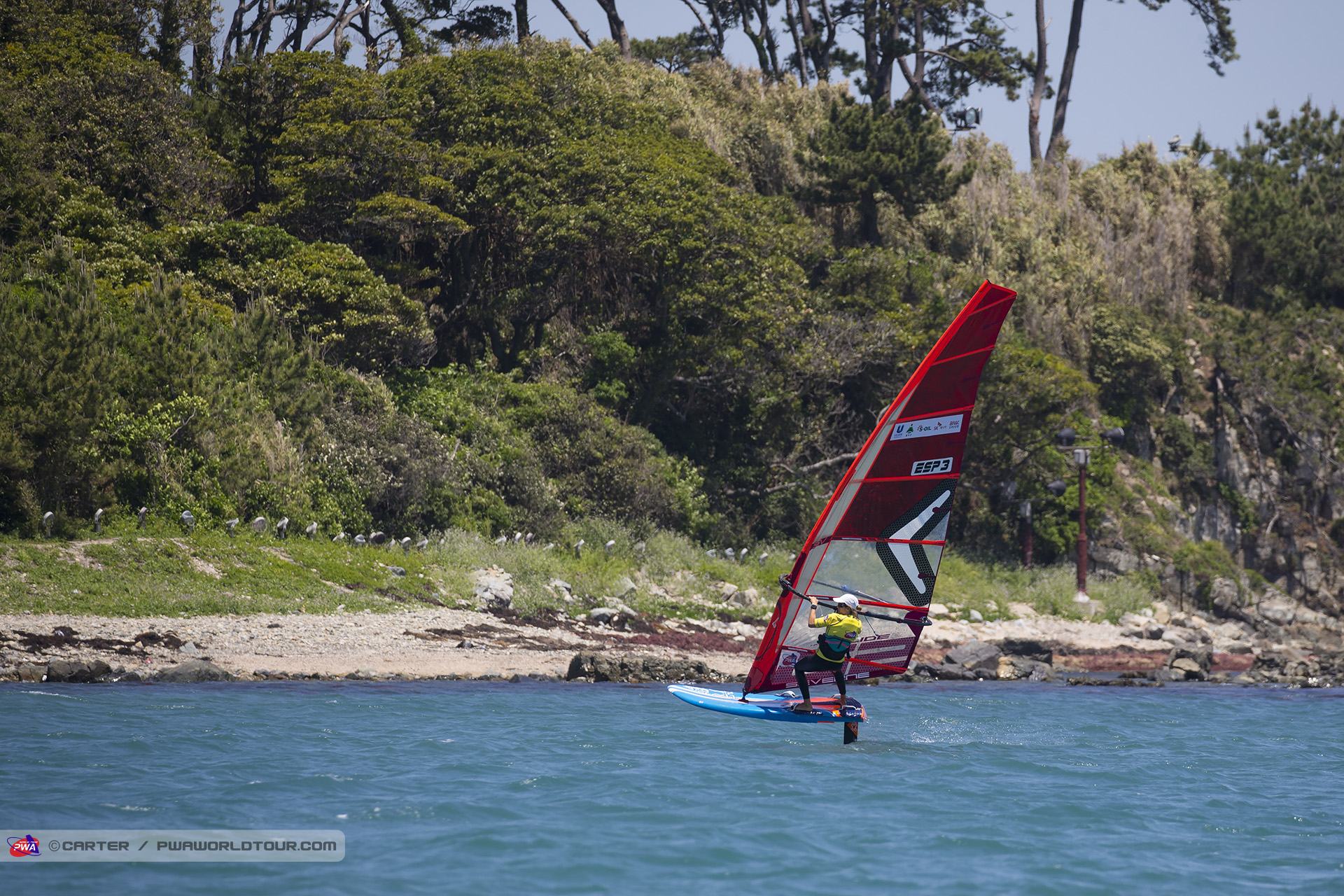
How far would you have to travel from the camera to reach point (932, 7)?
144 ft

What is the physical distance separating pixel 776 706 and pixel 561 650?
8084 millimetres

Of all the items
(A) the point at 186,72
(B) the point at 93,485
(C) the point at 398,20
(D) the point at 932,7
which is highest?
(D) the point at 932,7

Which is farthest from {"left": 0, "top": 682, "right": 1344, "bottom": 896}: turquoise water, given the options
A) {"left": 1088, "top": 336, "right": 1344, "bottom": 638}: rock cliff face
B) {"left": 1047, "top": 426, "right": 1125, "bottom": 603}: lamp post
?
{"left": 1088, "top": 336, "right": 1344, "bottom": 638}: rock cliff face

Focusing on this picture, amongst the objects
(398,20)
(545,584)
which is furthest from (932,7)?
(545,584)

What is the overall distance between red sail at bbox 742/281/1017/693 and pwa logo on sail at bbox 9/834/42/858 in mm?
6799

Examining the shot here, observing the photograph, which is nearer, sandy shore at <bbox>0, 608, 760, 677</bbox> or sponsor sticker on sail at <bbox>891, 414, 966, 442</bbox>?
sponsor sticker on sail at <bbox>891, 414, 966, 442</bbox>

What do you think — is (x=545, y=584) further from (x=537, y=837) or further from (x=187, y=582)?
(x=537, y=837)

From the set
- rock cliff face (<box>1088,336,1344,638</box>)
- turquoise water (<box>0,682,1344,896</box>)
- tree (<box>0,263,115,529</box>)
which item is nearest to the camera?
turquoise water (<box>0,682,1344,896</box>)

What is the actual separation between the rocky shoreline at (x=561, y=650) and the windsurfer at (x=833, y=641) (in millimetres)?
6491

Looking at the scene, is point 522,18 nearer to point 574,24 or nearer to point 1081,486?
point 574,24

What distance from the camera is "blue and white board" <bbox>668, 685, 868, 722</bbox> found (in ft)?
40.7

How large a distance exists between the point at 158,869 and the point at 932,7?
140 feet

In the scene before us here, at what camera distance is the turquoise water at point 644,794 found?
8.77 meters

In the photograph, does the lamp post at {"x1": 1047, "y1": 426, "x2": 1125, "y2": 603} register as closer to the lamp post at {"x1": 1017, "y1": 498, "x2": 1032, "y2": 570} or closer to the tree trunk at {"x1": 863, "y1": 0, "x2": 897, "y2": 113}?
the lamp post at {"x1": 1017, "y1": 498, "x2": 1032, "y2": 570}
